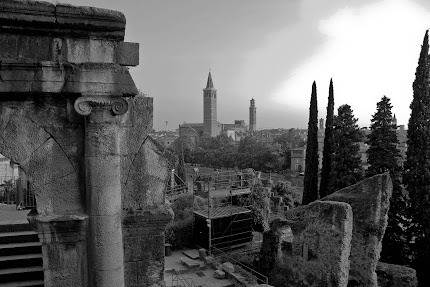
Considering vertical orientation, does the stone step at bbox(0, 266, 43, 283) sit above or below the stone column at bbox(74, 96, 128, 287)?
below

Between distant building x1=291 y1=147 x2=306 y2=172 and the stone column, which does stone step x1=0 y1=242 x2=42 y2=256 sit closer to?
the stone column

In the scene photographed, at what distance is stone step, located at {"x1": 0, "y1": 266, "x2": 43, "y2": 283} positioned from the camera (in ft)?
19.3

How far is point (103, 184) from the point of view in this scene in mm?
3664

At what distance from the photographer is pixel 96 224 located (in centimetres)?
370

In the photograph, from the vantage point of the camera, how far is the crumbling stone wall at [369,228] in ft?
37.1

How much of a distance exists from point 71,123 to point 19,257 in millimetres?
4058

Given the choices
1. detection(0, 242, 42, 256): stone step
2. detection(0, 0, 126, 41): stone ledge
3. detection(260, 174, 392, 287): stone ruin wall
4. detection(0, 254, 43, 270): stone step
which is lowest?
detection(260, 174, 392, 287): stone ruin wall

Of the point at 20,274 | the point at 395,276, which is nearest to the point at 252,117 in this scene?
the point at 395,276

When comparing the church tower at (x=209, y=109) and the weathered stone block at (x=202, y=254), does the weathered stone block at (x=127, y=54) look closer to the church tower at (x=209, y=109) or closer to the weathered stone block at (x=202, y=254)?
the weathered stone block at (x=202, y=254)

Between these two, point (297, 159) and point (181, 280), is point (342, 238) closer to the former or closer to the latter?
point (181, 280)

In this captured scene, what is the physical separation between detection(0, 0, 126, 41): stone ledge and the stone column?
708mm


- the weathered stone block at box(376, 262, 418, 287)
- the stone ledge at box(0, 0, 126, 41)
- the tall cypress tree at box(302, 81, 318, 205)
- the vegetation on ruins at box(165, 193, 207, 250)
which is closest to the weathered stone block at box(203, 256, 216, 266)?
the vegetation on ruins at box(165, 193, 207, 250)

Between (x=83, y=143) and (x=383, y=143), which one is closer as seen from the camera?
(x=83, y=143)

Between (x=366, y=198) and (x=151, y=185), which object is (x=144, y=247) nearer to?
(x=151, y=185)
